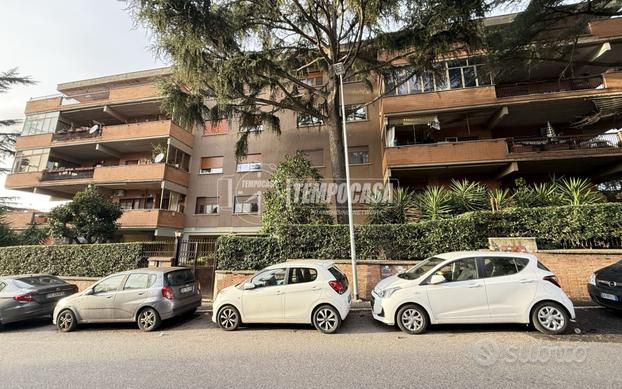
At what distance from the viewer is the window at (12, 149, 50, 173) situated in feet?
59.0

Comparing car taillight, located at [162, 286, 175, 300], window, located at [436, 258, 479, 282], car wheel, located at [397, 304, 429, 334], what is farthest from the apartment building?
car wheel, located at [397, 304, 429, 334]

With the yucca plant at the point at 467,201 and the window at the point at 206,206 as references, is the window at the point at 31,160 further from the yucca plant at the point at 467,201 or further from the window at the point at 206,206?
the yucca plant at the point at 467,201

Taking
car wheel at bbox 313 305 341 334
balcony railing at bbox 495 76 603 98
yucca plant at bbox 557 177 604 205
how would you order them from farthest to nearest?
balcony railing at bbox 495 76 603 98, yucca plant at bbox 557 177 604 205, car wheel at bbox 313 305 341 334

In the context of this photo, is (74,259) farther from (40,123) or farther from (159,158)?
(40,123)

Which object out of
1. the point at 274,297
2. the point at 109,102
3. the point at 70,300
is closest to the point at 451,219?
the point at 274,297

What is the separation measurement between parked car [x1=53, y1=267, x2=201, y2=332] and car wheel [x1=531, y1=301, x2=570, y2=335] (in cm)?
740

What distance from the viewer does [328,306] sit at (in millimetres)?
5434

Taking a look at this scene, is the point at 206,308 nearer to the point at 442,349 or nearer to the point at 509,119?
the point at 442,349

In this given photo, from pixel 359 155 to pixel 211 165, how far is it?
9827 millimetres

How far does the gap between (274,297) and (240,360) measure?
1610 millimetres

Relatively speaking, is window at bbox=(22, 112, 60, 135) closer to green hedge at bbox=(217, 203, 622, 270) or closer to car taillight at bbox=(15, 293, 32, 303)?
car taillight at bbox=(15, 293, 32, 303)

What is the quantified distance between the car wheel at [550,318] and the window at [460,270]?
1.16 m

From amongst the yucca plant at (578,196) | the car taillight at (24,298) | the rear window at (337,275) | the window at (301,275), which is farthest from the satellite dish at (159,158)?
the yucca plant at (578,196)

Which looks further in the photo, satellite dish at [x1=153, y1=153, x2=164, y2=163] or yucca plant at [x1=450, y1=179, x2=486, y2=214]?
satellite dish at [x1=153, y1=153, x2=164, y2=163]
